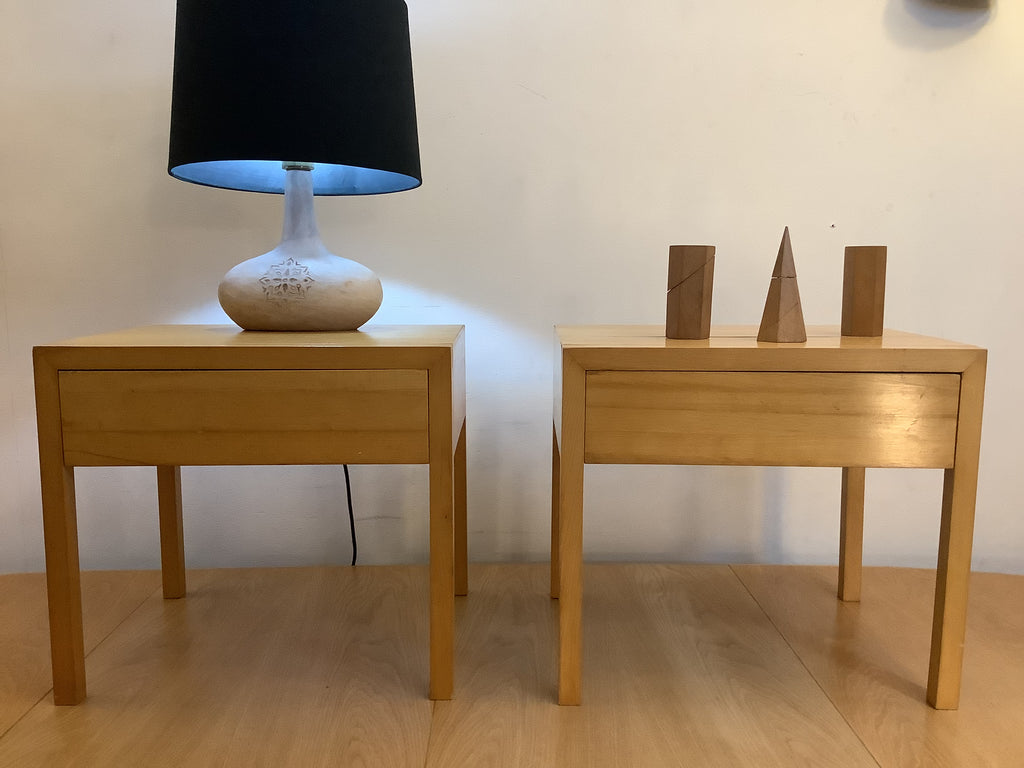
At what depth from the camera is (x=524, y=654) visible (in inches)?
41.3

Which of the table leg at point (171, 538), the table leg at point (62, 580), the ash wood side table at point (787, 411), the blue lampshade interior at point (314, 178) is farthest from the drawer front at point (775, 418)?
the table leg at point (171, 538)

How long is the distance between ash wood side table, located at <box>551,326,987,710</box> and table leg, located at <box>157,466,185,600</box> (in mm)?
722

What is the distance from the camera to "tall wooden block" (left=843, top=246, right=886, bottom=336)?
0.97 metres

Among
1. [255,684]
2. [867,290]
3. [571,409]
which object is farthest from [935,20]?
[255,684]

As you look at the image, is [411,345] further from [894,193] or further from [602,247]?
[894,193]

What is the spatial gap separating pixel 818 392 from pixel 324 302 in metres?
0.64

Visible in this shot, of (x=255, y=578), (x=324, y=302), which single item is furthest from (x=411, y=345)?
(x=255, y=578)

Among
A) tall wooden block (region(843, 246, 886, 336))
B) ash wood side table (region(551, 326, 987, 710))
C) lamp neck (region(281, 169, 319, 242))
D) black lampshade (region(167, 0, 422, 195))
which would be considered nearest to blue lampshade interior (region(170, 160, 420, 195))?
lamp neck (region(281, 169, 319, 242))

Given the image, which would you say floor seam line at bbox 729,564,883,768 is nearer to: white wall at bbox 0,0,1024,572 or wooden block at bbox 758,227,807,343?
white wall at bbox 0,0,1024,572

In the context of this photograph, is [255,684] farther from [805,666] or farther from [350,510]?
[805,666]

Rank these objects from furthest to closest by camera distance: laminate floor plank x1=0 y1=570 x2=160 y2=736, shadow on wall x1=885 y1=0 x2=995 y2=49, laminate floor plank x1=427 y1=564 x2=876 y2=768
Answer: shadow on wall x1=885 y1=0 x2=995 y2=49 < laminate floor plank x1=0 y1=570 x2=160 y2=736 < laminate floor plank x1=427 y1=564 x2=876 y2=768

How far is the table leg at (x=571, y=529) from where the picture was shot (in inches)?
34.3

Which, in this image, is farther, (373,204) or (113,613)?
(373,204)

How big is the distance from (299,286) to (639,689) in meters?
0.69
